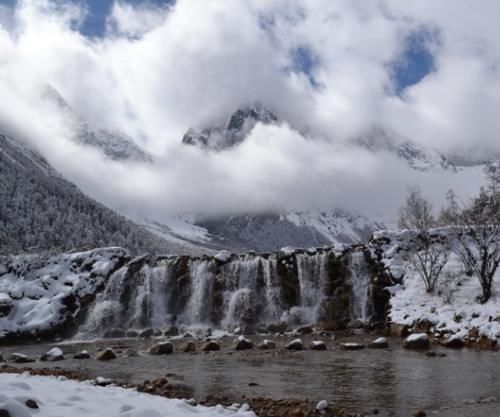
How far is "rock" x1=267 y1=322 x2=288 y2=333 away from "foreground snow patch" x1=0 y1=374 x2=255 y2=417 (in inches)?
1273

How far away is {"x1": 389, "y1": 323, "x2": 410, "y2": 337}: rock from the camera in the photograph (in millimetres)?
42062

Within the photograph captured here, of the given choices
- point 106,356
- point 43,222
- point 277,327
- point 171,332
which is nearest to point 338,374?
point 106,356

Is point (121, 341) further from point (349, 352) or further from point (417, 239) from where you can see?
point (417, 239)

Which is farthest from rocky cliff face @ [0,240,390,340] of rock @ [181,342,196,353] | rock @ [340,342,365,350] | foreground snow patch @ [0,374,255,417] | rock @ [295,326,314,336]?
foreground snow patch @ [0,374,255,417]

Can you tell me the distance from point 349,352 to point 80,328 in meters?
31.3

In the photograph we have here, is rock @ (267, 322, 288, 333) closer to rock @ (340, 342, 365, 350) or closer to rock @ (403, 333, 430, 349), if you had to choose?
rock @ (340, 342, 365, 350)

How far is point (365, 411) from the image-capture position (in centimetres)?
1786

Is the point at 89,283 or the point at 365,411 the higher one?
the point at 89,283

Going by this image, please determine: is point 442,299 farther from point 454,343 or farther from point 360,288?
point 454,343

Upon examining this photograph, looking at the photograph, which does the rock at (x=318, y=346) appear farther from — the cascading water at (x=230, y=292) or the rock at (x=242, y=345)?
the cascading water at (x=230, y=292)

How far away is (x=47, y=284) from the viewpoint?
193ft

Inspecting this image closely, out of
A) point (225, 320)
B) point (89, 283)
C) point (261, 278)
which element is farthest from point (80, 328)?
point (261, 278)

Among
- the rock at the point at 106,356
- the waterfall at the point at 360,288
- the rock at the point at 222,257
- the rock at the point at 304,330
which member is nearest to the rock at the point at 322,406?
the rock at the point at 106,356

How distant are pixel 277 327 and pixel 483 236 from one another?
19.7 m
